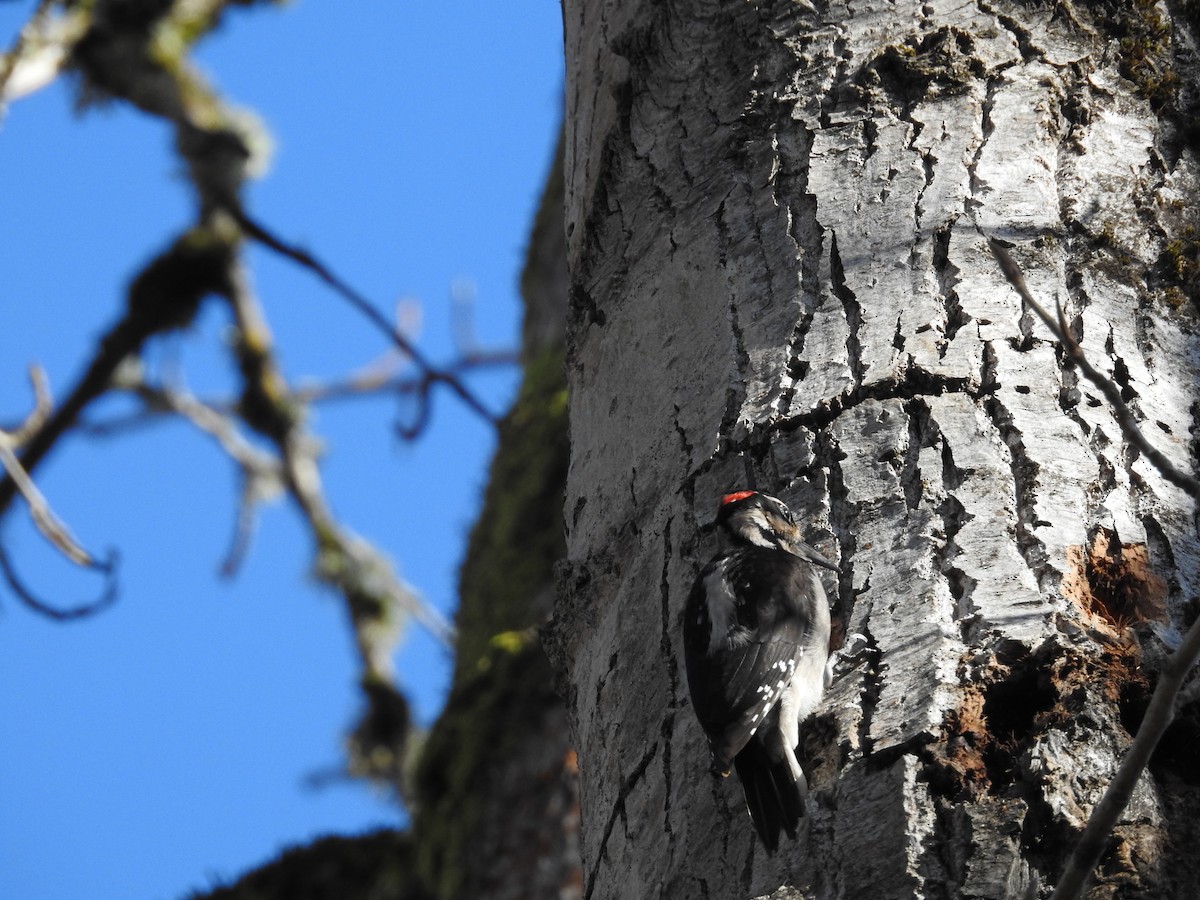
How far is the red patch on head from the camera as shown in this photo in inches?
83.2

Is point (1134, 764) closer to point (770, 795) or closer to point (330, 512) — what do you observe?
point (770, 795)

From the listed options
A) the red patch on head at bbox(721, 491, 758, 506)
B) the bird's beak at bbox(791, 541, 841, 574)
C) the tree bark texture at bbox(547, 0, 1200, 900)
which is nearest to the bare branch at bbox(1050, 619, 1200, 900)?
the tree bark texture at bbox(547, 0, 1200, 900)

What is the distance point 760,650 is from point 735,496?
404mm

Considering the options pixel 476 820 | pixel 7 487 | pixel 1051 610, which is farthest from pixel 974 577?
pixel 7 487

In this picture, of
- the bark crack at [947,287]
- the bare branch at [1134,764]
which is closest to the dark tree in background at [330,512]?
the bark crack at [947,287]

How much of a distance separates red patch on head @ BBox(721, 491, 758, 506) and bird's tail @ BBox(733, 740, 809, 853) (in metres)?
0.45

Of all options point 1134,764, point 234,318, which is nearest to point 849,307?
point 1134,764

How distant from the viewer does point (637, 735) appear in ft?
6.79

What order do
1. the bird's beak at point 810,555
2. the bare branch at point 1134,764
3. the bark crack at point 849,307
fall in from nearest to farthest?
1. the bare branch at point 1134,764
2. the bird's beak at point 810,555
3. the bark crack at point 849,307

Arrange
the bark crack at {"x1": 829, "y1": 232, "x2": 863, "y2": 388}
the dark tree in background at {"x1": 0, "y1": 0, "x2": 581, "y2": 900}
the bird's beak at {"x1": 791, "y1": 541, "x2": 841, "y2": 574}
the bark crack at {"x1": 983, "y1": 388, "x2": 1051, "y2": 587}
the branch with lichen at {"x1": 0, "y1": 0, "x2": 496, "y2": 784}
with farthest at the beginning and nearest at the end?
the branch with lichen at {"x1": 0, "y1": 0, "x2": 496, "y2": 784}, the dark tree in background at {"x1": 0, "y1": 0, "x2": 581, "y2": 900}, the bark crack at {"x1": 829, "y1": 232, "x2": 863, "y2": 388}, the bird's beak at {"x1": 791, "y1": 541, "x2": 841, "y2": 574}, the bark crack at {"x1": 983, "y1": 388, "x2": 1051, "y2": 587}

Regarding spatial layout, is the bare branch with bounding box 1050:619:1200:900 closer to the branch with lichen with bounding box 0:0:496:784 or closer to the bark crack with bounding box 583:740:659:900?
the bark crack with bounding box 583:740:659:900

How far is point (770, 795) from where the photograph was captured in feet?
5.80

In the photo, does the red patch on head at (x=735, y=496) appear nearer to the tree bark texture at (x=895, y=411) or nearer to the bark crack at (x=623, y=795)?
the tree bark texture at (x=895, y=411)

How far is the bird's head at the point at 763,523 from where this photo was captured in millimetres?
2096
